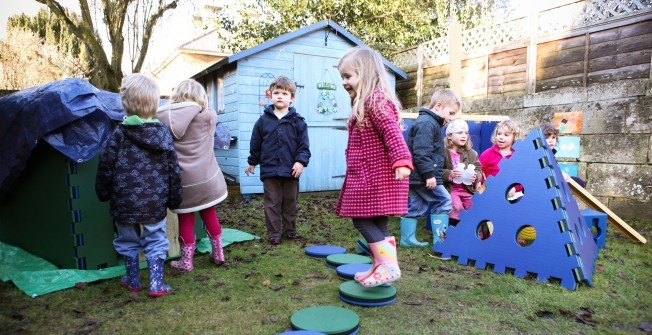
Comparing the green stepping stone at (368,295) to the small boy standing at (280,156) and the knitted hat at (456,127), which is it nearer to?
the small boy standing at (280,156)

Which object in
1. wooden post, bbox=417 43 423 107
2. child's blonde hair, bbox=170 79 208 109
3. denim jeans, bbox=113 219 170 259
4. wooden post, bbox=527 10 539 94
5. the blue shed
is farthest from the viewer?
wooden post, bbox=417 43 423 107

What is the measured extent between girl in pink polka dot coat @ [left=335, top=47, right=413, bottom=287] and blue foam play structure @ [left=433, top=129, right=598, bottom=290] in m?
1.21

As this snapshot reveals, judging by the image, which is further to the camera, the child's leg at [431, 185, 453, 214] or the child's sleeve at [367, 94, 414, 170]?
the child's leg at [431, 185, 453, 214]

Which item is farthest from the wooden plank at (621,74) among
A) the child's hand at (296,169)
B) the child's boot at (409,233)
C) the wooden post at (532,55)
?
the child's hand at (296,169)

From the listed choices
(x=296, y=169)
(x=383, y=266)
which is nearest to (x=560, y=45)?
(x=296, y=169)

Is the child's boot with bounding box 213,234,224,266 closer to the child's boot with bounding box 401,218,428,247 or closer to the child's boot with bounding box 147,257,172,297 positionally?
the child's boot with bounding box 147,257,172,297

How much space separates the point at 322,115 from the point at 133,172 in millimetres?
6192

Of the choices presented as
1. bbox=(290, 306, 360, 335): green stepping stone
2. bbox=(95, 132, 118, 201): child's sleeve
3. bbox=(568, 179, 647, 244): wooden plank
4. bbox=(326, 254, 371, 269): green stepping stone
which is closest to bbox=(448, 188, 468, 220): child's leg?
bbox=(568, 179, 647, 244): wooden plank

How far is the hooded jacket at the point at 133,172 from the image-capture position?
266 centimetres

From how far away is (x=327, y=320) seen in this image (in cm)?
220

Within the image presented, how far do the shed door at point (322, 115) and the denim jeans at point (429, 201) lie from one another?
447cm

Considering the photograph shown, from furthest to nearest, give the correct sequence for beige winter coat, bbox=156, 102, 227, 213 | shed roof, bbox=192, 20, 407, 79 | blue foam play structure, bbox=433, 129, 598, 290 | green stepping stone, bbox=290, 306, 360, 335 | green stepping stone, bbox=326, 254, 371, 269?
shed roof, bbox=192, 20, 407, 79 < green stepping stone, bbox=326, 254, 371, 269 < beige winter coat, bbox=156, 102, 227, 213 < blue foam play structure, bbox=433, 129, 598, 290 < green stepping stone, bbox=290, 306, 360, 335

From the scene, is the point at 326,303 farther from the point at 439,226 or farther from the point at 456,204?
the point at 456,204

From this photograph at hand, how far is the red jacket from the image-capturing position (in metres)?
2.44
